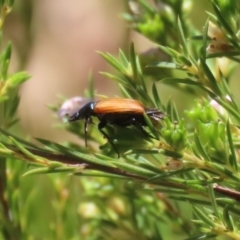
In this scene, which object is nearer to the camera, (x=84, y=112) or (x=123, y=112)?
(x=123, y=112)

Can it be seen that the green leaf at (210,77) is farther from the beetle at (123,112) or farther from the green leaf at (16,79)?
the green leaf at (16,79)

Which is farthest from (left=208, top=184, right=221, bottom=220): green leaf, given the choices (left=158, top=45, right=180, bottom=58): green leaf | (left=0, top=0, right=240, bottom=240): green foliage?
(left=158, top=45, right=180, bottom=58): green leaf

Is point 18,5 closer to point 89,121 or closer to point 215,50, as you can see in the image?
point 89,121

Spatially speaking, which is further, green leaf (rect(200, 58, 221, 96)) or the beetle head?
the beetle head

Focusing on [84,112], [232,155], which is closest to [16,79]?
[84,112]

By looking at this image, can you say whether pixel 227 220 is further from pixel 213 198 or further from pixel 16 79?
pixel 16 79

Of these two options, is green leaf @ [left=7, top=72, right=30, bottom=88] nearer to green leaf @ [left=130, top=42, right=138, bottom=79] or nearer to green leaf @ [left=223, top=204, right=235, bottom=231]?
green leaf @ [left=130, top=42, right=138, bottom=79]

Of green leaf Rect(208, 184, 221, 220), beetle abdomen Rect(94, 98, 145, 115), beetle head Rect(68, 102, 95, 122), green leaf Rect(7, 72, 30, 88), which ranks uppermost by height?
green leaf Rect(7, 72, 30, 88)

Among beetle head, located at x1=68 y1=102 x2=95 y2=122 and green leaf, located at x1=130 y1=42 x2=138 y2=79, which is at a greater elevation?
green leaf, located at x1=130 y1=42 x2=138 y2=79
